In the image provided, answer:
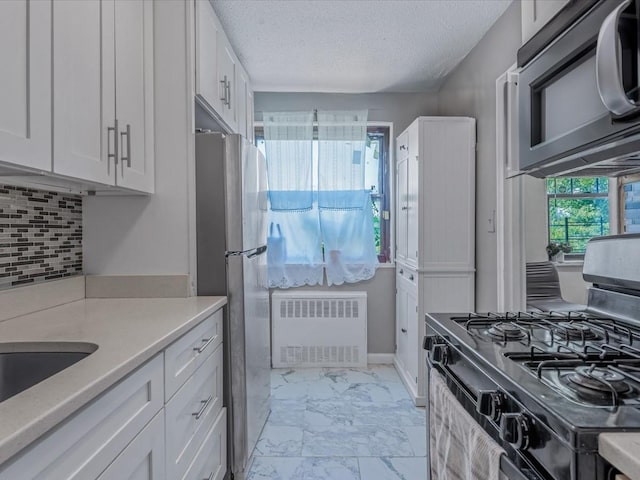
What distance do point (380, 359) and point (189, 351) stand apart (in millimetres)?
2480

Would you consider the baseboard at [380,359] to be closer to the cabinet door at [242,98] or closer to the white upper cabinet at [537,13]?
the cabinet door at [242,98]

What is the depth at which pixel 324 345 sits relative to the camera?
11.3 feet

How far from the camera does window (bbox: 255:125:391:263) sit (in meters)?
3.67

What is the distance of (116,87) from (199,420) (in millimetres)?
1279

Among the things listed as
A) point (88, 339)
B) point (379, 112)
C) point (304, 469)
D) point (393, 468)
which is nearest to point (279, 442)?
point (304, 469)

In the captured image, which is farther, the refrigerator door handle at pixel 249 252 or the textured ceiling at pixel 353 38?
the textured ceiling at pixel 353 38

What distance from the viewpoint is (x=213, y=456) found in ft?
5.43

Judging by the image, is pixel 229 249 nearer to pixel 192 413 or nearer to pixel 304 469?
pixel 192 413

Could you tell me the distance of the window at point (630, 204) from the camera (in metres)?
1.27

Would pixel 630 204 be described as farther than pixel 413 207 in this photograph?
No

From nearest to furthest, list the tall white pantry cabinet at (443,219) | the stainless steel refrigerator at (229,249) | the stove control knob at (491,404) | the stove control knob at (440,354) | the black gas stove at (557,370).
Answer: the black gas stove at (557,370), the stove control knob at (491,404), the stove control knob at (440,354), the stainless steel refrigerator at (229,249), the tall white pantry cabinet at (443,219)

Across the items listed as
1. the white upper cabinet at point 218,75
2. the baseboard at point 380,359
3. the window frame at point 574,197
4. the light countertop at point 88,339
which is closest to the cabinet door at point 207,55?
the white upper cabinet at point 218,75

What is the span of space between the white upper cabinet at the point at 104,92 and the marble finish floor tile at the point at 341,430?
Result: 1538mm

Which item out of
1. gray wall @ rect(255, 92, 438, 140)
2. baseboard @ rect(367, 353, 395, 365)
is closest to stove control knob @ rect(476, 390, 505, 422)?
baseboard @ rect(367, 353, 395, 365)
